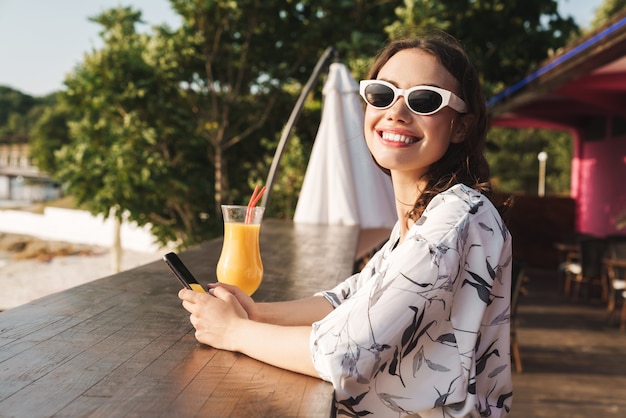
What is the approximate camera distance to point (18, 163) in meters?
75.4

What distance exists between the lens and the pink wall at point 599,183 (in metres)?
9.92

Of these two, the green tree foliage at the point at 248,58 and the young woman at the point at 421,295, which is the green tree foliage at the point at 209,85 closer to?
the green tree foliage at the point at 248,58

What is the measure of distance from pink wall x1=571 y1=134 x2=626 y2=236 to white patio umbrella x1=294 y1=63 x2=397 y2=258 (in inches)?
250

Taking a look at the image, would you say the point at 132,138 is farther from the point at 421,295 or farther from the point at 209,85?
the point at 421,295

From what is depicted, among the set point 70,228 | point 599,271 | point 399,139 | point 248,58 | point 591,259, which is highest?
point 248,58

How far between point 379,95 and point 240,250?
1.98ft

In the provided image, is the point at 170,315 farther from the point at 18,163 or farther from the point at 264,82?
the point at 18,163

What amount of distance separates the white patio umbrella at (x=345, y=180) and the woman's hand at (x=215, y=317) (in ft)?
9.61

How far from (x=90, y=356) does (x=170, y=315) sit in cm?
38

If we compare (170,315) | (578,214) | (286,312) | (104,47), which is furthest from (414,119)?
(578,214)

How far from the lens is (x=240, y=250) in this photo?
1677 millimetres

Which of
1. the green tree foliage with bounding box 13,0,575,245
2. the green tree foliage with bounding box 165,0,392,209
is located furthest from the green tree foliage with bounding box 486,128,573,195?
the green tree foliage with bounding box 165,0,392,209

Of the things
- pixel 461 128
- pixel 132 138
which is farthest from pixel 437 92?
pixel 132 138

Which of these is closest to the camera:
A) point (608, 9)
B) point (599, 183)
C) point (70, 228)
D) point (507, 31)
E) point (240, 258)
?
point (240, 258)
